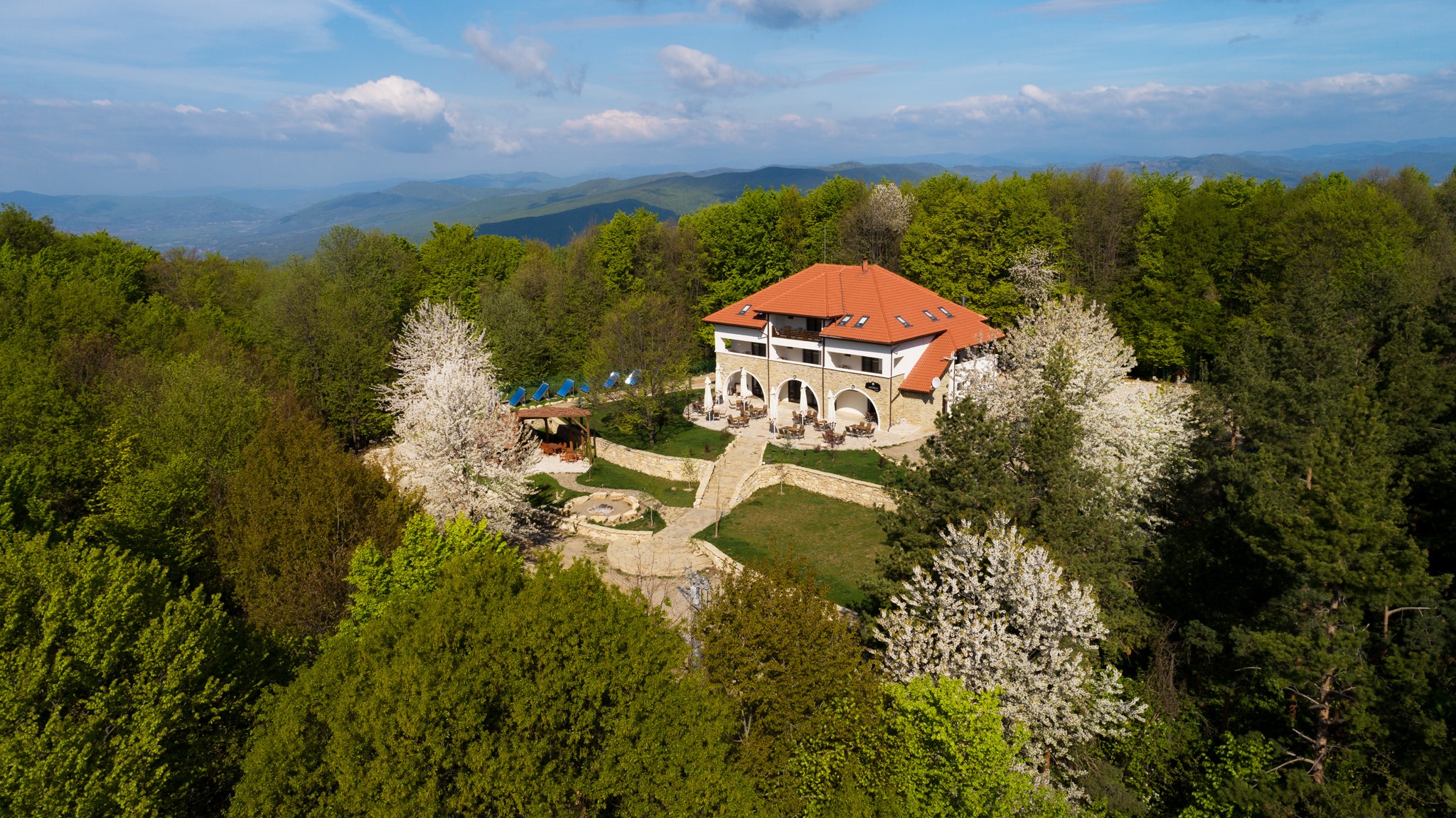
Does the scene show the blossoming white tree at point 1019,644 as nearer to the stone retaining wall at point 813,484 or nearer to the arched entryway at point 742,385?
the stone retaining wall at point 813,484

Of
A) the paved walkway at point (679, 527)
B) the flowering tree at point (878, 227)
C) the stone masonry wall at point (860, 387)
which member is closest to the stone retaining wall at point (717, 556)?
the paved walkway at point (679, 527)

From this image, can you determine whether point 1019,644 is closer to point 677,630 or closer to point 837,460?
point 677,630

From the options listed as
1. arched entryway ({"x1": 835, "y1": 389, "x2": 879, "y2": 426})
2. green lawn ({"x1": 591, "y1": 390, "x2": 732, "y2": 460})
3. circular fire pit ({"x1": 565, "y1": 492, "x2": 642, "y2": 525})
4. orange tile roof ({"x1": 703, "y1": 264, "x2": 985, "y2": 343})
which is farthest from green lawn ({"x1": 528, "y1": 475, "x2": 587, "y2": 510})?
arched entryway ({"x1": 835, "y1": 389, "x2": 879, "y2": 426})

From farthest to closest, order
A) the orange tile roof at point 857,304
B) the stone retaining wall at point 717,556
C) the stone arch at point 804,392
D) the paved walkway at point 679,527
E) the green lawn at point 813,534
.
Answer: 1. the stone arch at point 804,392
2. the orange tile roof at point 857,304
3. the paved walkway at point 679,527
4. the green lawn at point 813,534
5. the stone retaining wall at point 717,556

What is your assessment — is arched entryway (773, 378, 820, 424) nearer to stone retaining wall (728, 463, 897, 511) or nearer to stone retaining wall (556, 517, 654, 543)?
stone retaining wall (728, 463, 897, 511)

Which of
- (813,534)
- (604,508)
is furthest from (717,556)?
(604,508)

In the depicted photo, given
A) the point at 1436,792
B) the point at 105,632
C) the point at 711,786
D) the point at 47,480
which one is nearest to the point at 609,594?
the point at 711,786
